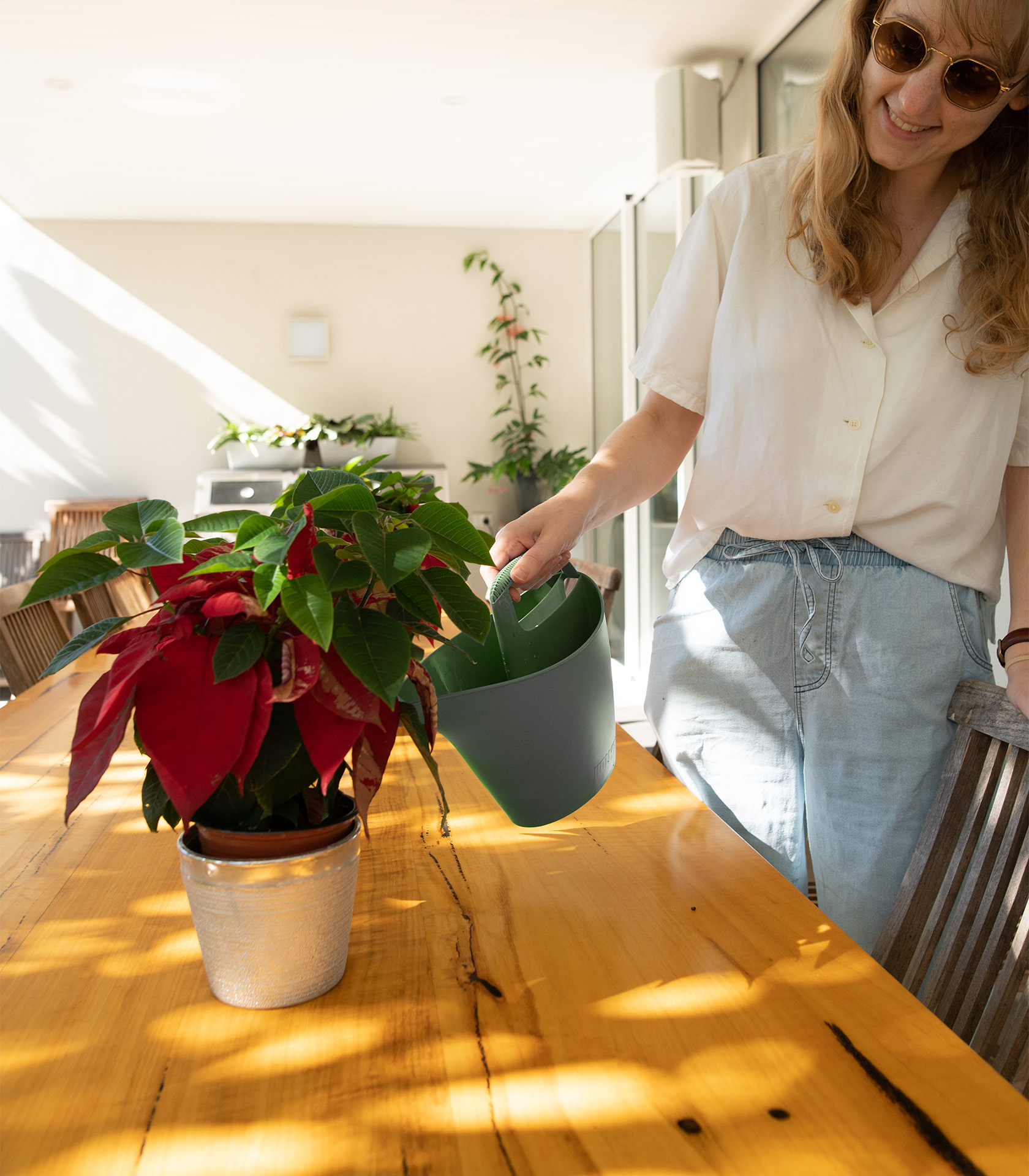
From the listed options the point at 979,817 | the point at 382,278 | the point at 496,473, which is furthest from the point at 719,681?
the point at 382,278

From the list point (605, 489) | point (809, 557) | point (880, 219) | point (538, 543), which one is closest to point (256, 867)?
point (538, 543)

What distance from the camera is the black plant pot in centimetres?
535

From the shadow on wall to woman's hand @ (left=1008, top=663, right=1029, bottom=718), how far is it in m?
4.77

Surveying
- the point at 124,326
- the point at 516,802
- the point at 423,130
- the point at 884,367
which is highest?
the point at 423,130

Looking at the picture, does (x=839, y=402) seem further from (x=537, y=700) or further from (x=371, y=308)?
(x=371, y=308)

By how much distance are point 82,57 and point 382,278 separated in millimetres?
2318

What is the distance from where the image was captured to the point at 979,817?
0.85m

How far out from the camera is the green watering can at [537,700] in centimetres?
63

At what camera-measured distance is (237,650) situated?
0.51 meters

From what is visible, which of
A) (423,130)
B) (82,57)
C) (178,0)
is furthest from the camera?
(423,130)

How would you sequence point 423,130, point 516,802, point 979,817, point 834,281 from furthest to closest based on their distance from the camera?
1. point 423,130
2. point 834,281
3. point 979,817
4. point 516,802

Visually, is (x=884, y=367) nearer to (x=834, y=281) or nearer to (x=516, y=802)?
(x=834, y=281)

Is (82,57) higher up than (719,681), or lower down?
higher up

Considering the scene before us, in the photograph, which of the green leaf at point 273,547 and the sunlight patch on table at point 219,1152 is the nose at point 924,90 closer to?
the green leaf at point 273,547
